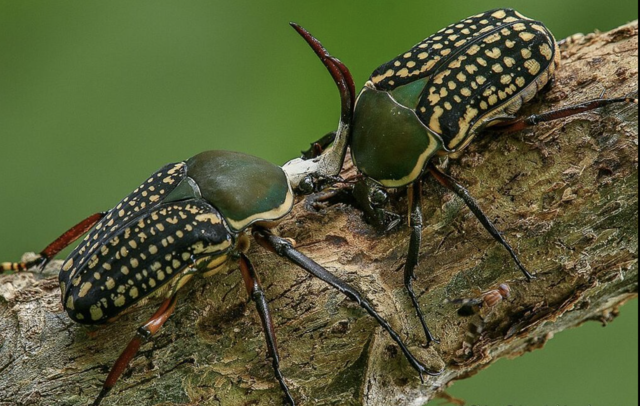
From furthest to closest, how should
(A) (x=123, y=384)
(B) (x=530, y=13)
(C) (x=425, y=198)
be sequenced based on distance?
(B) (x=530, y=13)
(C) (x=425, y=198)
(A) (x=123, y=384)

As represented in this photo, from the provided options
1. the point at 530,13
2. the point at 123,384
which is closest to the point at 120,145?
the point at 123,384

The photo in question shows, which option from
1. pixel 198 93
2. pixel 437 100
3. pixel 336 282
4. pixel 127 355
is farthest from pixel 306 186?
pixel 198 93

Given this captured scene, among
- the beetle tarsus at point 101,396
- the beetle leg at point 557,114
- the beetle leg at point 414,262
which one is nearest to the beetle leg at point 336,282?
the beetle leg at point 414,262

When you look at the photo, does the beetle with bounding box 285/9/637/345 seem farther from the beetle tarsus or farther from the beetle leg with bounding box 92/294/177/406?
the beetle tarsus

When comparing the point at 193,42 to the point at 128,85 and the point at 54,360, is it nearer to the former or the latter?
the point at 128,85

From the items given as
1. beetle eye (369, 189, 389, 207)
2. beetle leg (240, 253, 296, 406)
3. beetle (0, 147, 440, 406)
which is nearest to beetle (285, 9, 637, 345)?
beetle eye (369, 189, 389, 207)

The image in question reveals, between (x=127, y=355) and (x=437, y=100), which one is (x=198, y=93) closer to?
(x=437, y=100)
